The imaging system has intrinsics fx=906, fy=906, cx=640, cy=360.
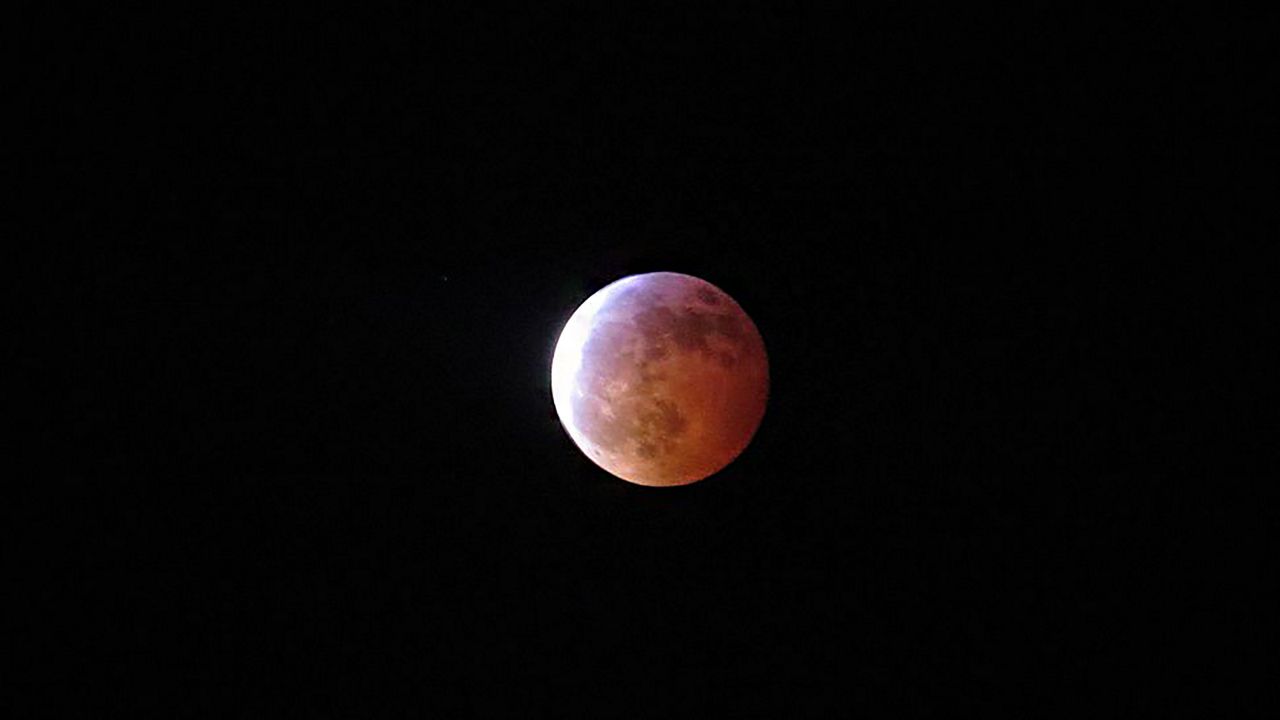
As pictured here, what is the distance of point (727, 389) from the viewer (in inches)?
180

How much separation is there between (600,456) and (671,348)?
2.37 feet

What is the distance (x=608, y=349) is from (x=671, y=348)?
33 centimetres

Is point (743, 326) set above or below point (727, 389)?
above

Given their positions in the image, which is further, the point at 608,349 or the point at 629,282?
the point at 629,282

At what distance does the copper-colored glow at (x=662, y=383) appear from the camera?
4.52 m

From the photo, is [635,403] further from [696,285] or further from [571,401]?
[696,285]

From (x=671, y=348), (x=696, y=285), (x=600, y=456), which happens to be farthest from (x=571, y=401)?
(x=696, y=285)

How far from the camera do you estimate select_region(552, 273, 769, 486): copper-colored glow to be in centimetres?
452

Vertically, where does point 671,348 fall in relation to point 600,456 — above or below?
above

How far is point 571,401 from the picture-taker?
480 centimetres

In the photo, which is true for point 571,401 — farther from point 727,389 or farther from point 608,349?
point 727,389

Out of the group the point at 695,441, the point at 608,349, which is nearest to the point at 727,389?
the point at 695,441

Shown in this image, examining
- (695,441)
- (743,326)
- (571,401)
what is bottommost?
(695,441)

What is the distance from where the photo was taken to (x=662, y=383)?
14.8 feet
